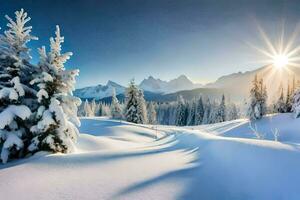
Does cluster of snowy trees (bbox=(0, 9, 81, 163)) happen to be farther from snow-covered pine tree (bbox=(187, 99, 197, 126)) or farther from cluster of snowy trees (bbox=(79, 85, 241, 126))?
snow-covered pine tree (bbox=(187, 99, 197, 126))

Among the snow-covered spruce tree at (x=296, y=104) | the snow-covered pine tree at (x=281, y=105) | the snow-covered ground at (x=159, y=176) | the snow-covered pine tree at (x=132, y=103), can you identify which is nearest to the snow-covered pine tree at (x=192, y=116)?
the snow-covered pine tree at (x=281, y=105)

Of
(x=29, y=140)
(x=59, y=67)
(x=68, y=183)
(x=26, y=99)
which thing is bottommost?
(x=68, y=183)

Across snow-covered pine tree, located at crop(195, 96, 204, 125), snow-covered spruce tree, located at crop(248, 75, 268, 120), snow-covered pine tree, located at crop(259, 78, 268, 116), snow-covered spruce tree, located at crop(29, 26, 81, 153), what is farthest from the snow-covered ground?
snow-covered pine tree, located at crop(195, 96, 204, 125)

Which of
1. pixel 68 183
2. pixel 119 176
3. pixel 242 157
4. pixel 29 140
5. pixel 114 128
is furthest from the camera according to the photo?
pixel 114 128

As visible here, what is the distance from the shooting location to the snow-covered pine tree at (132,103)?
172 ft

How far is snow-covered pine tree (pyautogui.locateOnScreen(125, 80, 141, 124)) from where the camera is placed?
5238 centimetres

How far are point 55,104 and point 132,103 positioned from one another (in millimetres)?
40691

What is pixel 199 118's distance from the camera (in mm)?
89812

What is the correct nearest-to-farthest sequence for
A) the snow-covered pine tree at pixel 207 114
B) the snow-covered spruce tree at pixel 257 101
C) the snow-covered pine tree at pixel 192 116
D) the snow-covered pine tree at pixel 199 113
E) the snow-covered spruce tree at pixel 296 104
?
1. the snow-covered spruce tree at pixel 296 104
2. the snow-covered spruce tree at pixel 257 101
3. the snow-covered pine tree at pixel 199 113
4. the snow-covered pine tree at pixel 192 116
5. the snow-covered pine tree at pixel 207 114

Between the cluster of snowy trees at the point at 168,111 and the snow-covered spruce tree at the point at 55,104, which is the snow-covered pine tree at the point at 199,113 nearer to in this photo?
the cluster of snowy trees at the point at 168,111

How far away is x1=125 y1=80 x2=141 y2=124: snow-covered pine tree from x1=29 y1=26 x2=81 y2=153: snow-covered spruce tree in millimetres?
38639

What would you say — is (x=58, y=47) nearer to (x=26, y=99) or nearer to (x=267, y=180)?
(x=26, y=99)

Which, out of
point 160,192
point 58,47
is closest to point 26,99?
point 58,47

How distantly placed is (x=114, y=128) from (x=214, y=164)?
2942cm
